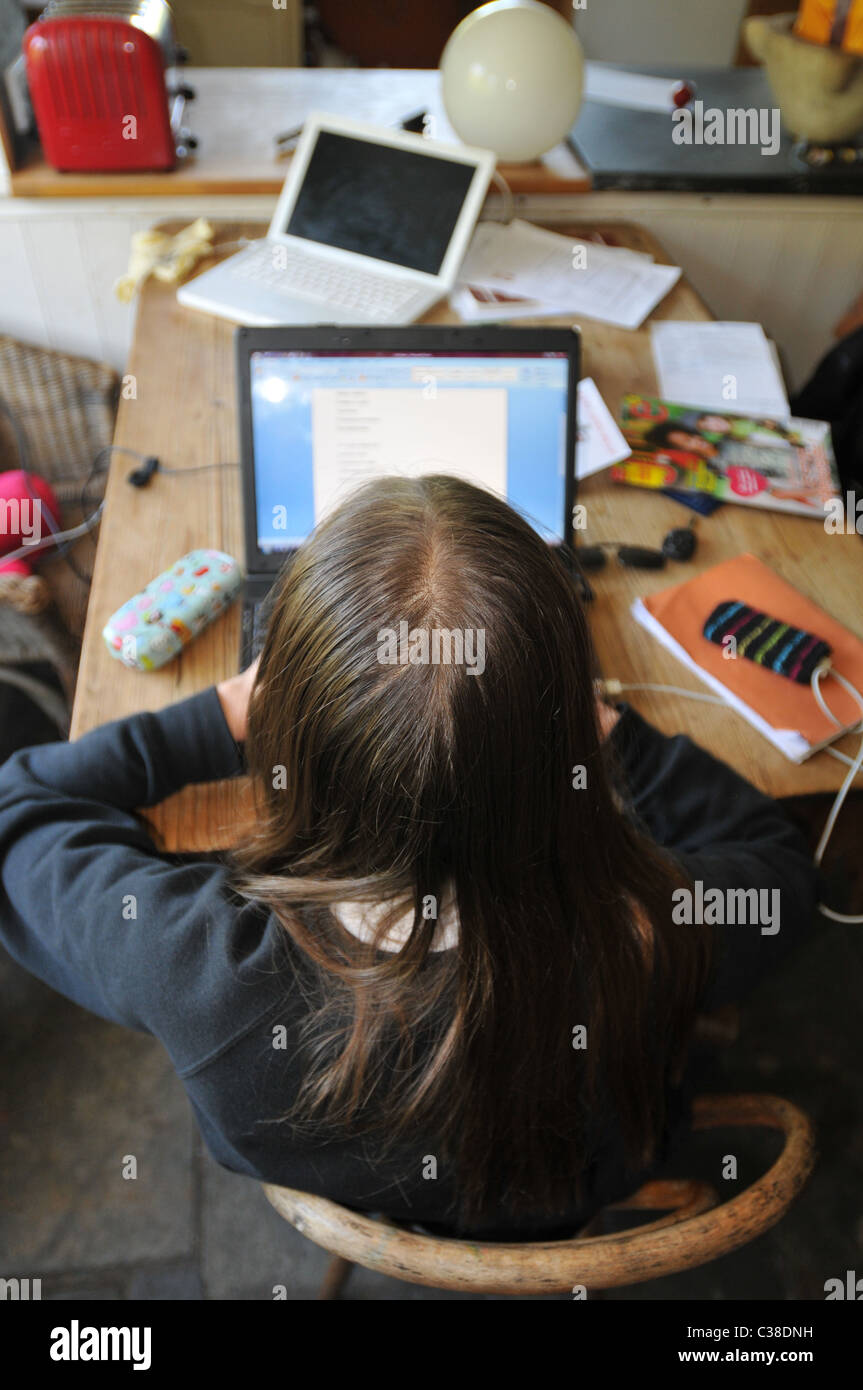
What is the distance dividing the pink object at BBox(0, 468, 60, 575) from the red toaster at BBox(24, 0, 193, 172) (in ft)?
1.84

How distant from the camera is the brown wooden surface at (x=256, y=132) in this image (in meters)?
1.65

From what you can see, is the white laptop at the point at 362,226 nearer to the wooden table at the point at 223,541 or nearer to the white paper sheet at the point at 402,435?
the wooden table at the point at 223,541

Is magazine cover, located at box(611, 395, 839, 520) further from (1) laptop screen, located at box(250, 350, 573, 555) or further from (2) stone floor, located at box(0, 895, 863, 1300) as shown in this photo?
(2) stone floor, located at box(0, 895, 863, 1300)

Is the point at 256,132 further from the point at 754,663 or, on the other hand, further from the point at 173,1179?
the point at 173,1179

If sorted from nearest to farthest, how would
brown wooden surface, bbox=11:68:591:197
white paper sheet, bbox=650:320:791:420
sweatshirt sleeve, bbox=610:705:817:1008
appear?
sweatshirt sleeve, bbox=610:705:817:1008
white paper sheet, bbox=650:320:791:420
brown wooden surface, bbox=11:68:591:197

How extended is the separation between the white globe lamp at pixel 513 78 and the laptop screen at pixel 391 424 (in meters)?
0.78

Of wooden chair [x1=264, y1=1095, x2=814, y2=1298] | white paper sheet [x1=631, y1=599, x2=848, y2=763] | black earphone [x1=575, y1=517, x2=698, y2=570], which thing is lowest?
wooden chair [x1=264, y1=1095, x2=814, y2=1298]

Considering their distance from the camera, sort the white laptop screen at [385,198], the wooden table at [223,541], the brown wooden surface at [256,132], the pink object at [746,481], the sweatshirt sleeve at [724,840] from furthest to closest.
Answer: the brown wooden surface at [256,132] < the white laptop screen at [385,198] < the pink object at [746,481] < the wooden table at [223,541] < the sweatshirt sleeve at [724,840]

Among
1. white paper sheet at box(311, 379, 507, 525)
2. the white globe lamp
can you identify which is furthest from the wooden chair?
the white globe lamp

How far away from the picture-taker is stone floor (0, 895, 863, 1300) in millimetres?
1270

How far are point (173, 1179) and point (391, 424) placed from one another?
1.04 meters

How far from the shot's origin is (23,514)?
1499 millimetres

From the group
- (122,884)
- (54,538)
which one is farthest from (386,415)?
(54,538)

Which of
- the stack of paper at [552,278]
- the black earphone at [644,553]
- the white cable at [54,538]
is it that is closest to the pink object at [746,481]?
the black earphone at [644,553]
